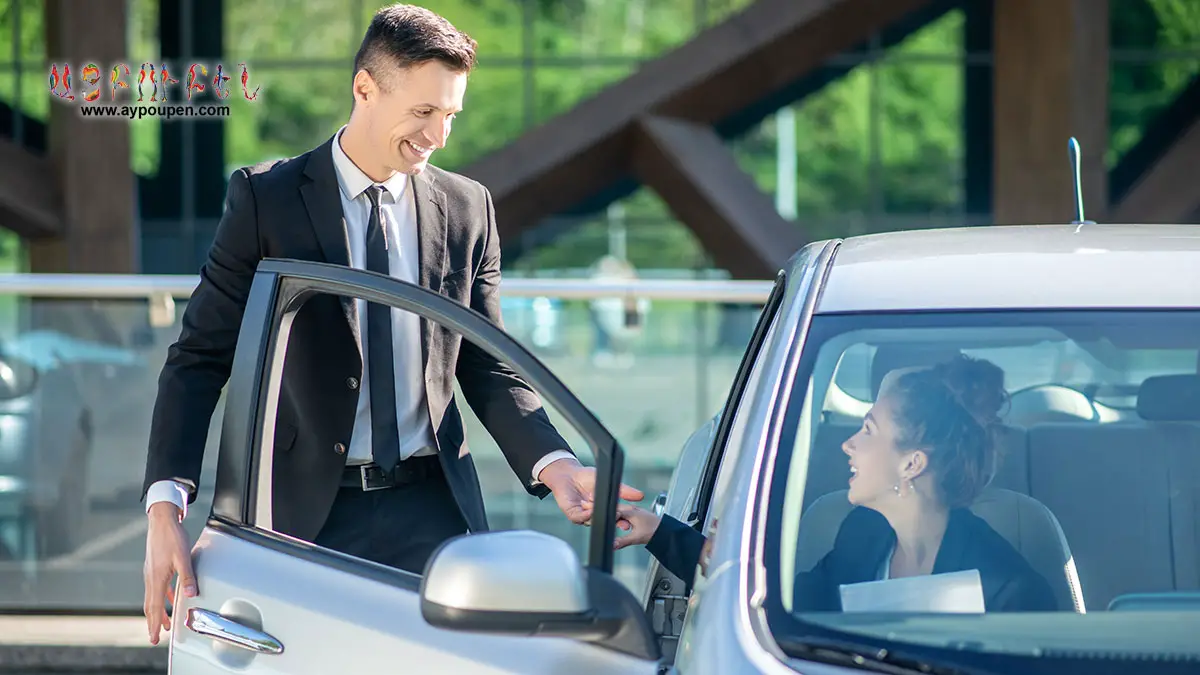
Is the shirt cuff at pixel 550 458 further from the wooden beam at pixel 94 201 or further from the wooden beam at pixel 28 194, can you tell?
the wooden beam at pixel 28 194

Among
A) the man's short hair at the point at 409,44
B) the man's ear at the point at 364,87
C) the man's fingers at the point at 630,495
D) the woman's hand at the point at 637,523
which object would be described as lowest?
the woman's hand at the point at 637,523

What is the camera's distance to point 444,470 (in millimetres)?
2789

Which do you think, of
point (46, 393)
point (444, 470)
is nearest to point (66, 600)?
point (46, 393)

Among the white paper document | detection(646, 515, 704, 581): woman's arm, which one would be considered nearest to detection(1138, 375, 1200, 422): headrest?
the white paper document

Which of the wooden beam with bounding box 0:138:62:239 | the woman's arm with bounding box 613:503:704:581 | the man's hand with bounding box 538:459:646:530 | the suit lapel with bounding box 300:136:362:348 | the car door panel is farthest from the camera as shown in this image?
the wooden beam with bounding box 0:138:62:239

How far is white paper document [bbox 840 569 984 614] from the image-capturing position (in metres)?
2.05

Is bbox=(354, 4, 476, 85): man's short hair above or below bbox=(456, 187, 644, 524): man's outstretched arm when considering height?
above

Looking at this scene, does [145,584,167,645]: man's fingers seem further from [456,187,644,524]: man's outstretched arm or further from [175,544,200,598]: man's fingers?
[456,187,644,524]: man's outstretched arm

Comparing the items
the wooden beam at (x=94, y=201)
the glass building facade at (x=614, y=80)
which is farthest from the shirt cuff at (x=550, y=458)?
the glass building facade at (x=614, y=80)

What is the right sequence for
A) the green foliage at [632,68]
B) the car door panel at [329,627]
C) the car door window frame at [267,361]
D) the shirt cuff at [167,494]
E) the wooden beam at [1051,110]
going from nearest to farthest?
the car door panel at [329,627] → the car door window frame at [267,361] → the shirt cuff at [167,494] → the wooden beam at [1051,110] → the green foliage at [632,68]

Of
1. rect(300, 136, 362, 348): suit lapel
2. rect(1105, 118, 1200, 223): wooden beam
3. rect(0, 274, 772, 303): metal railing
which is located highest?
rect(1105, 118, 1200, 223): wooden beam

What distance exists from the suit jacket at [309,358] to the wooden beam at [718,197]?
1021 cm

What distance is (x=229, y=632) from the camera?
7.50 ft

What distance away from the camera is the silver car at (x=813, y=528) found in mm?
1861
